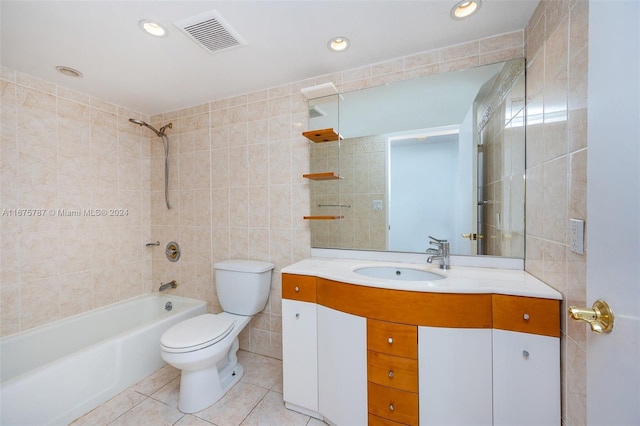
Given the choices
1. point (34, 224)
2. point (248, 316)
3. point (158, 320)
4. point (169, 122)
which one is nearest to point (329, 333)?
point (248, 316)

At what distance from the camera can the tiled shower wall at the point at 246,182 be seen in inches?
77.6

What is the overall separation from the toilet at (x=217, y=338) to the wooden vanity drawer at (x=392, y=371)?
0.98 meters

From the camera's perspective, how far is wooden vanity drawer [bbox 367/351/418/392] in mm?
1166

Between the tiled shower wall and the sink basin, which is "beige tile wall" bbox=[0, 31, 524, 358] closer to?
the tiled shower wall

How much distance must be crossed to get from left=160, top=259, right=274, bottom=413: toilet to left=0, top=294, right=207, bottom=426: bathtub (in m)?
0.46

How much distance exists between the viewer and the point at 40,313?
1897 millimetres

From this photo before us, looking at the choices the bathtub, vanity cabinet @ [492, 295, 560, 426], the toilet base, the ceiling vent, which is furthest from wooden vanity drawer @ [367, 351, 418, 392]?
the ceiling vent

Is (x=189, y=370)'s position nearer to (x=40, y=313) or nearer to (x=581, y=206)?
(x=40, y=313)

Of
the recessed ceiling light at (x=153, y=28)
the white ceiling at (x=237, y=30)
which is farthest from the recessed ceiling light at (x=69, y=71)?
the recessed ceiling light at (x=153, y=28)

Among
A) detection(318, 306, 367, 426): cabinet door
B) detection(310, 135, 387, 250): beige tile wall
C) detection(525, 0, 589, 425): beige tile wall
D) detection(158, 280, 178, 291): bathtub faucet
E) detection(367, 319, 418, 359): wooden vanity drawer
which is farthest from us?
detection(158, 280, 178, 291): bathtub faucet

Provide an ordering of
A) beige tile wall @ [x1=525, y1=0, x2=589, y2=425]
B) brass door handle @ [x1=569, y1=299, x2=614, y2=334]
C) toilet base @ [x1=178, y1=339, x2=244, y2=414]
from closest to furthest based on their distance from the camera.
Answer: brass door handle @ [x1=569, y1=299, x2=614, y2=334] < beige tile wall @ [x1=525, y1=0, x2=589, y2=425] < toilet base @ [x1=178, y1=339, x2=244, y2=414]

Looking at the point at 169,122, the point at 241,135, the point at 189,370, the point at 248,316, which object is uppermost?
the point at 169,122

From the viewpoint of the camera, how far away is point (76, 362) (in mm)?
1533

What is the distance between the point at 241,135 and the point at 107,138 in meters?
1.28
